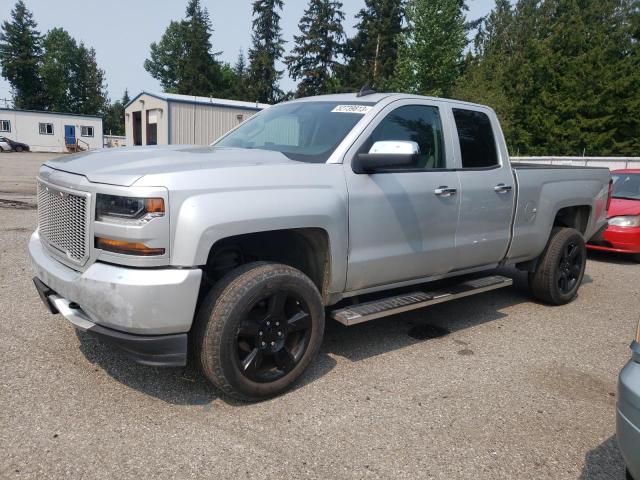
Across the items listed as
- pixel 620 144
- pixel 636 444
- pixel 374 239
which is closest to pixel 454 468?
pixel 636 444

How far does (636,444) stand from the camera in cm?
189

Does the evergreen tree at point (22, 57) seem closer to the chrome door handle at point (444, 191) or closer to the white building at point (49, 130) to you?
the white building at point (49, 130)

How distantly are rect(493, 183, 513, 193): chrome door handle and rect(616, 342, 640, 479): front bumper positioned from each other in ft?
8.42

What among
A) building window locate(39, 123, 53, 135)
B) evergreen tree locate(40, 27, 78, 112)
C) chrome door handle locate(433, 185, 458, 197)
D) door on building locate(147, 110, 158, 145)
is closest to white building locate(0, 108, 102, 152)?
building window locate(39, 123, 53, 135)

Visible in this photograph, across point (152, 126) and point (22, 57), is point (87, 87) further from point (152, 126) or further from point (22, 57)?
point (152, 126)

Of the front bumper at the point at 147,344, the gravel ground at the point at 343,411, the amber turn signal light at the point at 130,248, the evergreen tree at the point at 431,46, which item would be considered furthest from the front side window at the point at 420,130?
the evergreen tree at the point at 431,46

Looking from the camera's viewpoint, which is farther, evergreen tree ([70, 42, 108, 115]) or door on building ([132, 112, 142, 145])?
evergreen tree ([70, 42, 108, 115])

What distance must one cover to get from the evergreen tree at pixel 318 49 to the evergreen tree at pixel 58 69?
133 feet

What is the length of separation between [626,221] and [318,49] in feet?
158

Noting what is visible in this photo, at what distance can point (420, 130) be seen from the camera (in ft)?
13.6

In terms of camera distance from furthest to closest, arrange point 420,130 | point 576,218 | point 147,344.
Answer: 1. point 576,218
2. point 420,130
3. point 147,344

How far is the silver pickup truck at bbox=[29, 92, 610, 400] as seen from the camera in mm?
2709

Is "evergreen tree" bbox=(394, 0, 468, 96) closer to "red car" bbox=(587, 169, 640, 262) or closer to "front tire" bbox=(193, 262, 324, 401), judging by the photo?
"red car" bbox=(587, 169, 640, 262)

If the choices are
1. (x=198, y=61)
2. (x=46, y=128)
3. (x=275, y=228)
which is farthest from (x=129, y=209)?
(x=198, y=61)
